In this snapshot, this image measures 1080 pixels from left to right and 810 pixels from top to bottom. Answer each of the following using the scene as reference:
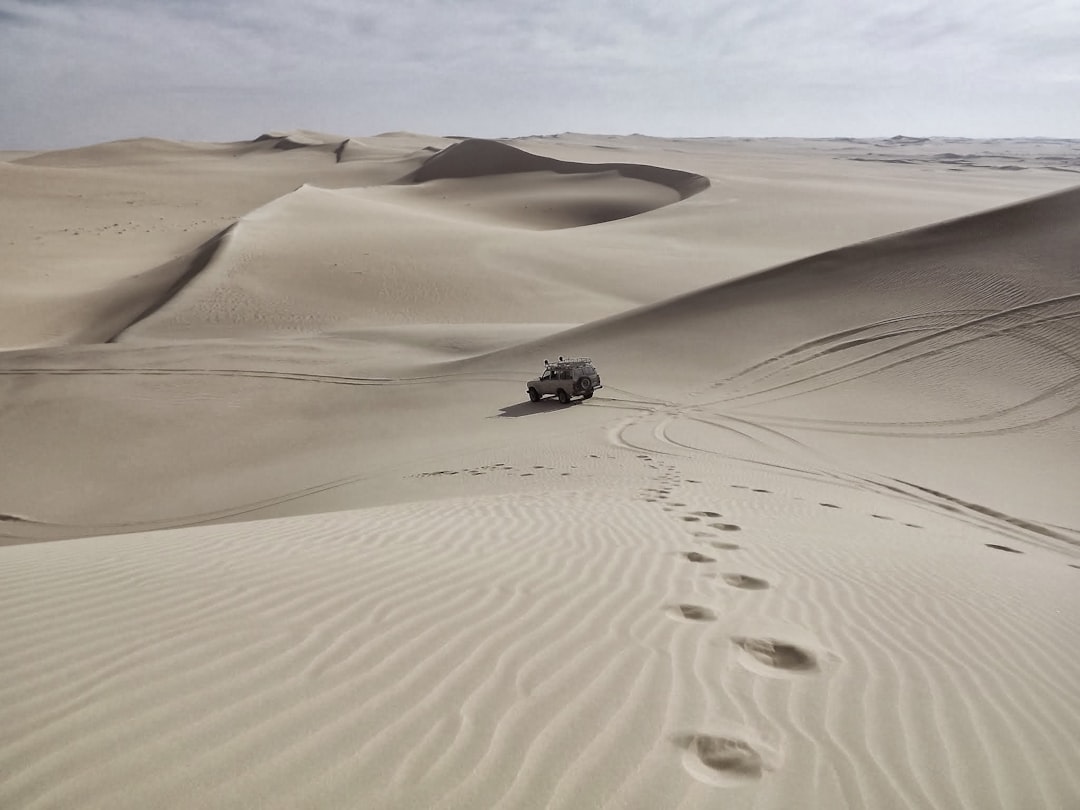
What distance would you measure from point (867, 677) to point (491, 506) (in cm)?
490

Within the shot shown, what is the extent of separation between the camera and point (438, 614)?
3.91 m

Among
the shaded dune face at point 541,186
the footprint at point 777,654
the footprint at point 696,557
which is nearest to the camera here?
the footprint at point 777,654

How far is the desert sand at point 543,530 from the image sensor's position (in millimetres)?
2676

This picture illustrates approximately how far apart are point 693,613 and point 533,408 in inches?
466

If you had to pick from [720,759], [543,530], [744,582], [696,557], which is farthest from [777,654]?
[543,530]

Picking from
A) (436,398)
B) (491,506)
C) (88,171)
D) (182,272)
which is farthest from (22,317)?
(88,171)

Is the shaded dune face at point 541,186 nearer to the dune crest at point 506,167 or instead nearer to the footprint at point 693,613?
the dune crest at point 506,167

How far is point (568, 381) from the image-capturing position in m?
15.7

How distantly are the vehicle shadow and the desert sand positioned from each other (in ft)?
0.77

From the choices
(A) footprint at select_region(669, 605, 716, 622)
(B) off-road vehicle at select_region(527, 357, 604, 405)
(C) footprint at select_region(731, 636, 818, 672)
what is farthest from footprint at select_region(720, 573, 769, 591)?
(B) off-road vehicle at select_region(527, 357, 604, 405)

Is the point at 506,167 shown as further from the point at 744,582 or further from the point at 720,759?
the point at 720,759

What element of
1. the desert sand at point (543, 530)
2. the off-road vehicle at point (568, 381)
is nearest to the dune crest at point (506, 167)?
the desert sand at point (543, 530)

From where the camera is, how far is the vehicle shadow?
15490 millimetres

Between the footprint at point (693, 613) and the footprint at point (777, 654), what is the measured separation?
29 centimetres
